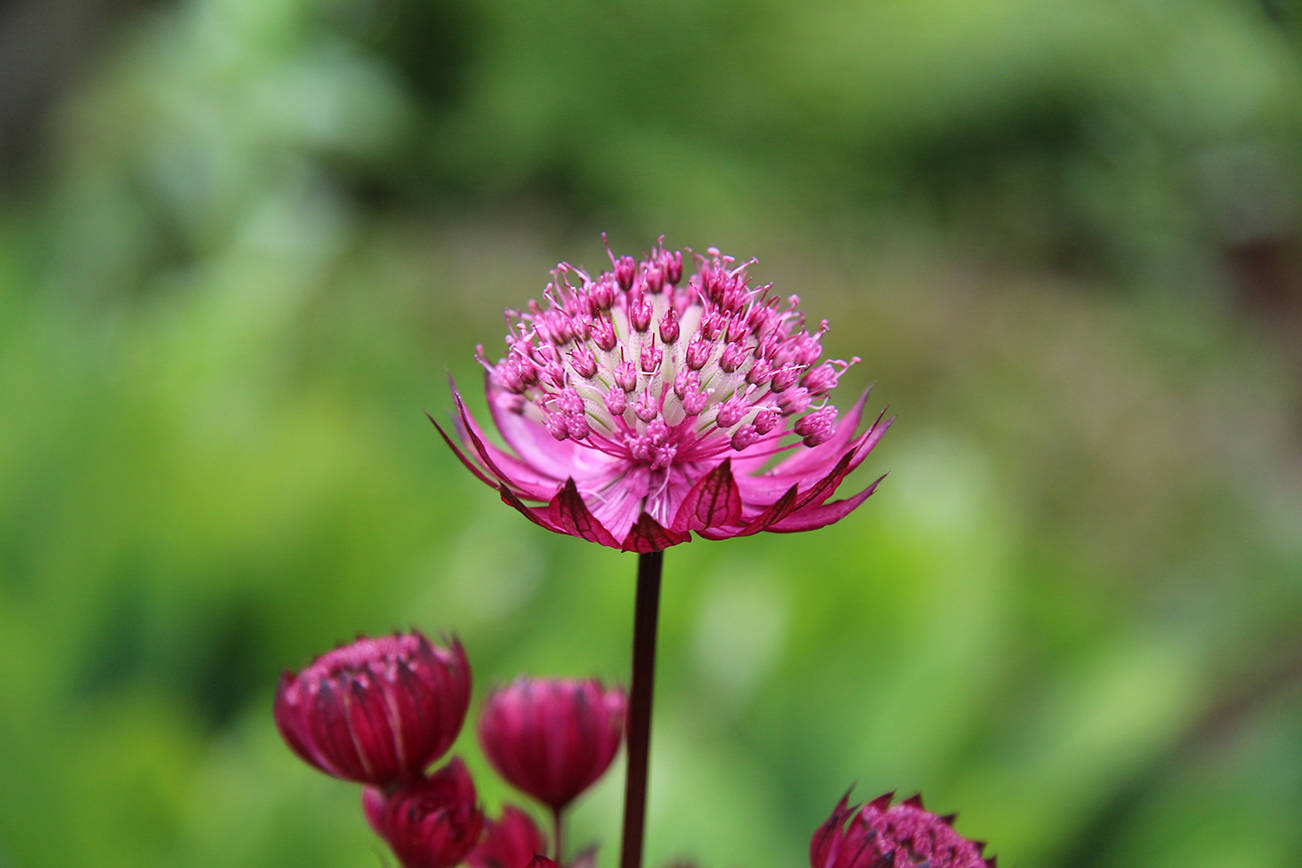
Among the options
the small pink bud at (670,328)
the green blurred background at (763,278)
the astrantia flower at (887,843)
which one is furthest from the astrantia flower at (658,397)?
the green blurred background at (763,278)

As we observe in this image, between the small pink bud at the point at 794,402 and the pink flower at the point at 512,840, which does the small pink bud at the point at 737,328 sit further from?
the pink flower at the point at 512,840

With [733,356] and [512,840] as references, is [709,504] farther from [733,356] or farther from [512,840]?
[512,840]

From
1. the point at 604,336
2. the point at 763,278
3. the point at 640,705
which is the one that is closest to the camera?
the point at 640,705

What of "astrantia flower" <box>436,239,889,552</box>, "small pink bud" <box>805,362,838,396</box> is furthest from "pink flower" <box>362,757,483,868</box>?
"small pink bud" <box>805,362,838,396</box>

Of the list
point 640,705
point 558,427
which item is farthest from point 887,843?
point 558,427

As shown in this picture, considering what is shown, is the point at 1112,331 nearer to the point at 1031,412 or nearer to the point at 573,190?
the point at 1031,412

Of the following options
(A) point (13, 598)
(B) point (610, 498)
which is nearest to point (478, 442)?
(B) point (610, 498)
